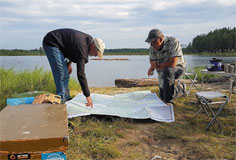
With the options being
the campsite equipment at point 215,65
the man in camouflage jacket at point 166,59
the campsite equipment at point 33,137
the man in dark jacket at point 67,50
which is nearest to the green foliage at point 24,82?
the man in dark jacket at point 67,50

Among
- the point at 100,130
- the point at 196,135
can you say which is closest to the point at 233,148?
the point at 196,135

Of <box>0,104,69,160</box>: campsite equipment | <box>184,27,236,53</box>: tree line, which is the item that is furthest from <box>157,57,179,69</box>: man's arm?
<box>184,27,236,53</box>: tree line

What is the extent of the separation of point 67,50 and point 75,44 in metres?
0.25

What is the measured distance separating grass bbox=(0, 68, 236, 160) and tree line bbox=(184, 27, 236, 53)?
111 ft

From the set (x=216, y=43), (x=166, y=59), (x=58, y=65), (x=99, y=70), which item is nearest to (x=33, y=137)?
(x=58, y=65)

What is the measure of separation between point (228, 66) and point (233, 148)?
68.7 inches

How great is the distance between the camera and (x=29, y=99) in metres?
2.75

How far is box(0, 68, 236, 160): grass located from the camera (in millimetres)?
2025

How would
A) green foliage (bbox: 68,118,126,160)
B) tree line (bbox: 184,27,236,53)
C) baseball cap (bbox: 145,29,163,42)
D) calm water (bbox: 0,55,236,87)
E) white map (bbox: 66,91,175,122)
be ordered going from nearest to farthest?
green foliage (bbox: 68,118,126,160)
white map (bbox: 66,91,175,122)
baseball cap (bbox: 145,29,163,42)
calm water (bbox: 0,55,236,87)
tree line (bbox: 184,27,236,53)

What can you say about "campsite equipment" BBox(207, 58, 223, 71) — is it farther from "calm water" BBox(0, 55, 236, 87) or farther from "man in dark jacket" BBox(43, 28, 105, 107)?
"calm water" BBox(0, 55, 236, 87)

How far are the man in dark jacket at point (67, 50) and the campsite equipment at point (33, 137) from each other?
3.33 ft

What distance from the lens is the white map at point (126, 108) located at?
2934 mm

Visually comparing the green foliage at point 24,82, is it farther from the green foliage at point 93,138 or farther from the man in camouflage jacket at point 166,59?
the man in camouflage jacket at point 166,59

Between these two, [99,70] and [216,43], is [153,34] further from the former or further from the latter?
[216,43]
